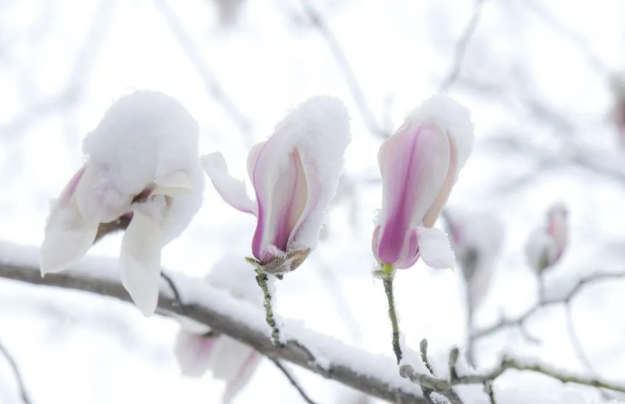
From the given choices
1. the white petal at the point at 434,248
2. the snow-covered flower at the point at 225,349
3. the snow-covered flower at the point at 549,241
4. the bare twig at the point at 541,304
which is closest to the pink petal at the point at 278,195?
the white petal at the point at 434,248

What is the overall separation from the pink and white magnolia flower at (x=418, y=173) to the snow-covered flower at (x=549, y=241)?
2.66 ft

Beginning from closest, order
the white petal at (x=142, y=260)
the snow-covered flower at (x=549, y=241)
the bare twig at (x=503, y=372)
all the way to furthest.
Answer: the bare twig at (x=503, y=372) < the white petal at (x=142, y=260) < the snow-covered flower at (x=549, y=241)

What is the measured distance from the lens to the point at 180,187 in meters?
0.70

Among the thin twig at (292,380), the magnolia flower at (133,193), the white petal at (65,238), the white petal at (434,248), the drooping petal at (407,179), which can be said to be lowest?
the thin twig at (292,380)

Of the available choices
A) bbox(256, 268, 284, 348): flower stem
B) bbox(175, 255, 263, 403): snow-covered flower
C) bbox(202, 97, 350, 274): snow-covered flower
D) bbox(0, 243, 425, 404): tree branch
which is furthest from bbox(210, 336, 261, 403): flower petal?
bbox(202, 97, 350, 274): snow-covered flower

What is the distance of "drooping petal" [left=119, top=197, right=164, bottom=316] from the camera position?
66cm

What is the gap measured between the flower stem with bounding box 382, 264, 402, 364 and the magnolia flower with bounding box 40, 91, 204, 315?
228mm

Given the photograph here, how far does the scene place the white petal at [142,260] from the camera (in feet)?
2.17

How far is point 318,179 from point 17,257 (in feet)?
1.33

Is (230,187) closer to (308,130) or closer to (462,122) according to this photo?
(308,130)

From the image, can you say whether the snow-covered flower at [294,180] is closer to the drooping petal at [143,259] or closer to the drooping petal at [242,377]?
the drooping petal at [143,259]

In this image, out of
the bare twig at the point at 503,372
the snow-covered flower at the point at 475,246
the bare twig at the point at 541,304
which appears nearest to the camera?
the bare twig at the point at 503,372

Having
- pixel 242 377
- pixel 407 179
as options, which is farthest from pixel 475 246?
pixel 407 179

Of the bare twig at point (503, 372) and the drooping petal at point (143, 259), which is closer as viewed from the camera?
the bare twig at point (503, 372)
